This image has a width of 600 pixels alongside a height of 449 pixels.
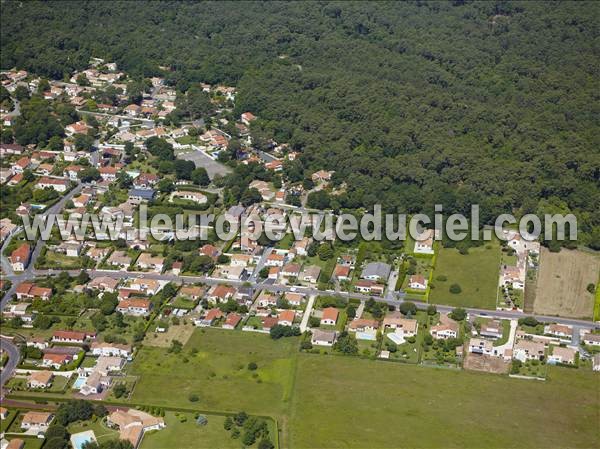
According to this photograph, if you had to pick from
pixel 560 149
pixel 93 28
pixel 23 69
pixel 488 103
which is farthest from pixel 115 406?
pixel 93 28

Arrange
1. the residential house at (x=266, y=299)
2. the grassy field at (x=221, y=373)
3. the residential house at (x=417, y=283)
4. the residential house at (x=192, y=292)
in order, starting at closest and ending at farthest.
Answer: the grassy field at (x=221, y=373) → the residential house at (x=266, y=299) → the residential house at (x=192, y=292) → the residential house at (x=417, y=283)

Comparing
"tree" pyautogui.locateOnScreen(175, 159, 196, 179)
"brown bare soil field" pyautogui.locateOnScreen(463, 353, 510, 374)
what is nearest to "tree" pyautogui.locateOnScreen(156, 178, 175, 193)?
"tree" pyautogui.locateOnScreen(175, 159, 196, 179)

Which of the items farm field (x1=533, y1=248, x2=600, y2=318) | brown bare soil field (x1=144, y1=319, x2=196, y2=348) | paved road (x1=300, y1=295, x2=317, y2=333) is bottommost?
farm field (x1=533, y1=248, x2=600, y2=318)

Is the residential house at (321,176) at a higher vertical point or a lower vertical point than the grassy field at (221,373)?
lower

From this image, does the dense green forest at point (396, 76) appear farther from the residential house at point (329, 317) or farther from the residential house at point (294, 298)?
the residential house at point (329, 317)

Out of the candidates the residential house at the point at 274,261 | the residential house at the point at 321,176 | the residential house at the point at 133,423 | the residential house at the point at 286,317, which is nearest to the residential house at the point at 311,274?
the residential house at the point at 274,261

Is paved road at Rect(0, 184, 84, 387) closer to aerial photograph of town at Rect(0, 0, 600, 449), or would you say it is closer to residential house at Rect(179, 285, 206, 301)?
aerial photograph of town at Rect(0, 0, 600, 449)

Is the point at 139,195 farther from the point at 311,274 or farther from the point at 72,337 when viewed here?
the point at 72,337
